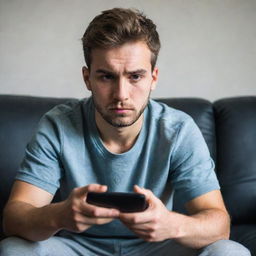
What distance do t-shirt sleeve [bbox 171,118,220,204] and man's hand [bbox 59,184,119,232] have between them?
0.33 m

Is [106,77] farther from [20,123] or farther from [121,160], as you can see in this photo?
[20,123]

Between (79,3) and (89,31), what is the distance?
68 centimetres

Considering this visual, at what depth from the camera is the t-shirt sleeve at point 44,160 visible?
1.29m

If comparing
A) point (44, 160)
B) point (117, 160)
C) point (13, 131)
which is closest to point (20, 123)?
point (13, 131)

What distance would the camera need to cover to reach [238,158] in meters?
1.69

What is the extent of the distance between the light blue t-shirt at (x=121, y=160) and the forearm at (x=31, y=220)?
103mm

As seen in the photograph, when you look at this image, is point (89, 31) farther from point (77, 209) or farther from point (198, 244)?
point (198, 244)

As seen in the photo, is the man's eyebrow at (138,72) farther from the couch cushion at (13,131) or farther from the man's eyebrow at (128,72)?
the couch cushion at (13,131)

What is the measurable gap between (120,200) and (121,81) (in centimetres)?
40

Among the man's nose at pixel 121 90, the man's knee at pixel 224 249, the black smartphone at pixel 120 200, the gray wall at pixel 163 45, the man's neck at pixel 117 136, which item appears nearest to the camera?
the black smartphone at pixel 120 200

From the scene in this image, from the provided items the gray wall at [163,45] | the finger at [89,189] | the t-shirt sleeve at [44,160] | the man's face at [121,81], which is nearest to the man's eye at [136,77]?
the man's face at [121,81]

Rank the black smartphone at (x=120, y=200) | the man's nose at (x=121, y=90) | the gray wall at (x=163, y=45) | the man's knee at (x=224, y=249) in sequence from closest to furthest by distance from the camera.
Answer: the black smartphone at (x=120, y=200)
the man's knee at (x=224, y=249)
the man's nose at (x=121, y=90)
the gray wall at (x=163, y=45)

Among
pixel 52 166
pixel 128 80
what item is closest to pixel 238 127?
pixel 128 80

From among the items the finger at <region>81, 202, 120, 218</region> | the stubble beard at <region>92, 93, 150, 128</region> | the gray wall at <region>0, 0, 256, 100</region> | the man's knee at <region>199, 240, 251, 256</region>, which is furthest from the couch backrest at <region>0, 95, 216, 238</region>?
the finger at <region>81, 202, 120, 218</region>
